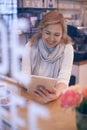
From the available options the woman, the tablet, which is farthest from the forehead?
the tablet

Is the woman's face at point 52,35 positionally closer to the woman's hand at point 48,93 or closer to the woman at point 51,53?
the woman at point 51,53

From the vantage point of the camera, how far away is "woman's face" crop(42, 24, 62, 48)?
1.84 feet

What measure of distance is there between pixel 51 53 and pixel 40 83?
0.10m

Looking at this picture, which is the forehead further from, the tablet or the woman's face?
the tablet

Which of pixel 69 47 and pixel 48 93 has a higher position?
pixel 69 47

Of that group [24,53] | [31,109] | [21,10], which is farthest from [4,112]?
[21,10]

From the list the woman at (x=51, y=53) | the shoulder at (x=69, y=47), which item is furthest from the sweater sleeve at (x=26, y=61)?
the shoulder at (x=69, y=47)

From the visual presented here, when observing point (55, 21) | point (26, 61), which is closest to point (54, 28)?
point (55, 21)

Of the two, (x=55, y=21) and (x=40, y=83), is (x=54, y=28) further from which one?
(x=40, y=83)

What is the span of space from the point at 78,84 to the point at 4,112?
28cm

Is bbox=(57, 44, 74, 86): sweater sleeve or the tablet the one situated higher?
bbox=(57, 44, 74, 86): sweater sleeve

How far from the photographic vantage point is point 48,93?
0.64m

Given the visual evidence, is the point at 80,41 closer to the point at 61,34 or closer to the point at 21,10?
the point at 61,34

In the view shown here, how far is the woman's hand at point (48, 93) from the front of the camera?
24.0 inches
